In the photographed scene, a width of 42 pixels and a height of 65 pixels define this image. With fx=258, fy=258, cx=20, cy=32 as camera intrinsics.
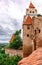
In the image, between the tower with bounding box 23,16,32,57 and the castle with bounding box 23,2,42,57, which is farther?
the tower with bounding box 23,16,32,57

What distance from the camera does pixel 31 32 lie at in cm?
2000

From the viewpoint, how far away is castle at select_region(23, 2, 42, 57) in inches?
634

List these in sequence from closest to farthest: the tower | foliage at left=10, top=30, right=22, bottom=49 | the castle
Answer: the castle
the tower
foliage at left=10, top=30, right=22, bottom=49

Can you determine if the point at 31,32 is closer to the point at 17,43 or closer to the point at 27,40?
the point at 27,40

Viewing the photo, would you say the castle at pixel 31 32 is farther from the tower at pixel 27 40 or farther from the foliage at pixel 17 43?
the foliage at pixel 17 43

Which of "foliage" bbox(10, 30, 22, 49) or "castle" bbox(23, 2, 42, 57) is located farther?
"foliage" bbox(10, 30, 22, 49)

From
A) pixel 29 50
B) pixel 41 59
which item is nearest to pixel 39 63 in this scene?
pixel 41 59

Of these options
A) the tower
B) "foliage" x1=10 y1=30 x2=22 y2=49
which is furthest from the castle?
"foliage" x1=10 y1=30 x2=22 y2=49

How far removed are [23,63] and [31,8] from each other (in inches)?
804

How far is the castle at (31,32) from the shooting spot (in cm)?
1610

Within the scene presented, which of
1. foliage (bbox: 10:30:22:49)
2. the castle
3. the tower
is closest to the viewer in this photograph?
the castle

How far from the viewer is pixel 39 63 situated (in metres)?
7.85

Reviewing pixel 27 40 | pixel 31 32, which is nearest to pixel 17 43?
pixel 27 40

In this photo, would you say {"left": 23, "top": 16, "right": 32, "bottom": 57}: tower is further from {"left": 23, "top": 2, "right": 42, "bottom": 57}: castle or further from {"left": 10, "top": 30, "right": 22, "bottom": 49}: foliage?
{"left": 10, "top": 30, "right": 22, "bottom": 49}: foliage
